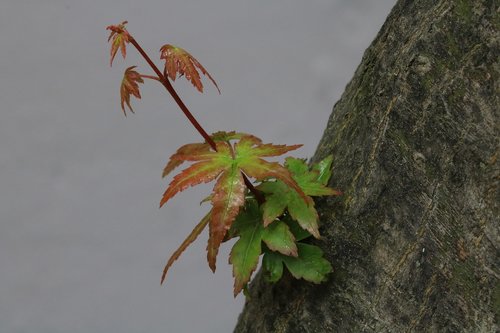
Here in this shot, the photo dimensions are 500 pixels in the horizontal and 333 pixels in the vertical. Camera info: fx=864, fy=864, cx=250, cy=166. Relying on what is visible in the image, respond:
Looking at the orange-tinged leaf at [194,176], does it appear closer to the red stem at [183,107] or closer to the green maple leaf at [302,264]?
the red stem at [183,107]

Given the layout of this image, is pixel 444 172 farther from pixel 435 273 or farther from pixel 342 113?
pixel 342 113

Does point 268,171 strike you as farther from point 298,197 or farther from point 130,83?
point 130,83

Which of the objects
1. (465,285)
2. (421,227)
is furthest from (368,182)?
(465,285)

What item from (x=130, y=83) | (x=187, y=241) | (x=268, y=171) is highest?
(x=130, y=83)

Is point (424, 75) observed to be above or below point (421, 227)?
above

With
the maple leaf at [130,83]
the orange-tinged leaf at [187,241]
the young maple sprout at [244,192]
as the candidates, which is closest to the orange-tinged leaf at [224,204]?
the young maple sprout at [244,192]

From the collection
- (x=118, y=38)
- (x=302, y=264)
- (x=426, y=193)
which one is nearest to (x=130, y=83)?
(x=118, y=38)

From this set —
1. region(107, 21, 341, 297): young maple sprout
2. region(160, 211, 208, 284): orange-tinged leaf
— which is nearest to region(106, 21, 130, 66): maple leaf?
region(107, 21, 341, 297): young maple sprout
